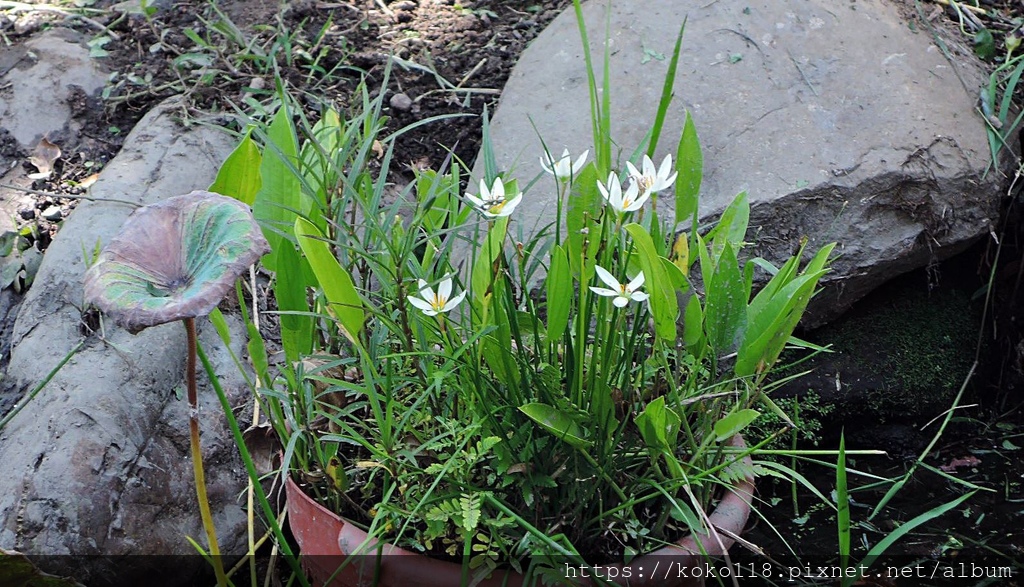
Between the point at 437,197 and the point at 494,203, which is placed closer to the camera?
the point at 494,203

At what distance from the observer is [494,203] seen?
4.12 feet

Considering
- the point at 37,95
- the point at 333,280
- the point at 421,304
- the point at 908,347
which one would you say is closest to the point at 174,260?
the point at 333,280

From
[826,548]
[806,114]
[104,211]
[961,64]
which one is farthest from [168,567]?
[961,64]

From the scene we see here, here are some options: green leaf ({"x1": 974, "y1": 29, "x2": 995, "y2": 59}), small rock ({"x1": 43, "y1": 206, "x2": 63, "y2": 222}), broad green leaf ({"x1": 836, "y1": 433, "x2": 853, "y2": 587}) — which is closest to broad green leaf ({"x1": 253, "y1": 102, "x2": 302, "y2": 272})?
broad green leaf ({"x1": 836, "y1": 433, "x2": 853, "y2": 587})

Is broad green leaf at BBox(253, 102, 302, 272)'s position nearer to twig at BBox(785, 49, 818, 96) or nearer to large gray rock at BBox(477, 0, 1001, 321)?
large gray rock at BBox(477, 0, 1001, 321)

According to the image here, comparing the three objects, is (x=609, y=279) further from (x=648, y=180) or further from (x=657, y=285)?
(x=648, y=180)

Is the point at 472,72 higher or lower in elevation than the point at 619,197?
lower

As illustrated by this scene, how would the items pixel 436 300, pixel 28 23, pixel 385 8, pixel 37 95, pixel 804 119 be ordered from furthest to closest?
pixel 385 8 < pixel 28 23 < pixel 37 95 < pixel 804 119 < pixel 436 300

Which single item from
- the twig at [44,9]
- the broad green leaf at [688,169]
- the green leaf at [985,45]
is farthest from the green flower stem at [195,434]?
the green leaf at [985,45]

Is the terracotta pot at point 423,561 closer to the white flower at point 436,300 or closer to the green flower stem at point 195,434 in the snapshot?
the green flower stem at point 195,434

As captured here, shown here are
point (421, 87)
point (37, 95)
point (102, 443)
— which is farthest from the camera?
point (421, 87)

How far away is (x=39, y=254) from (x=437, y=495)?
1441mm

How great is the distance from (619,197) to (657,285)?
0.13 m

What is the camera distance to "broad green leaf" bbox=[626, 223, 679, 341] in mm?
1138
